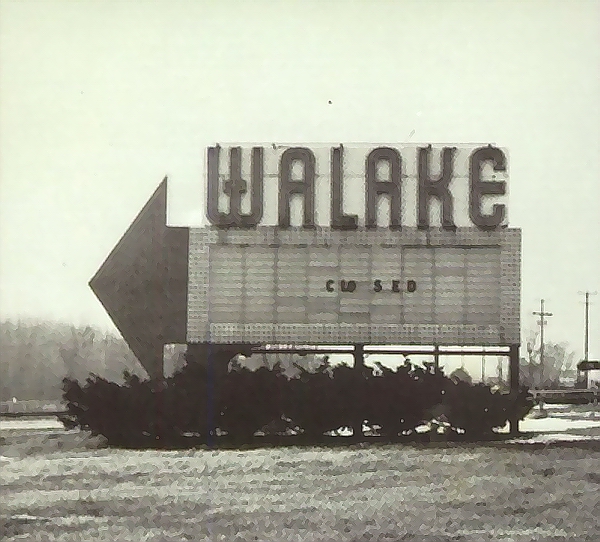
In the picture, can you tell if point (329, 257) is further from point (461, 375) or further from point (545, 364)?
point (545, 364)

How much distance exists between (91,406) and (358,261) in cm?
124

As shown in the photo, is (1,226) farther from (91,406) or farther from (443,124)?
(443,124)

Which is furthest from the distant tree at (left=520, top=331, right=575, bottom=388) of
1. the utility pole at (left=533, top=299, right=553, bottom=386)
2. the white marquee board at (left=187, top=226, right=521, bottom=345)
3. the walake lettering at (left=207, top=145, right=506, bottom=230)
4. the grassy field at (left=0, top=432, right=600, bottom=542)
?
the walake lettering at (left=207, top=145, right=506, bottom=230)

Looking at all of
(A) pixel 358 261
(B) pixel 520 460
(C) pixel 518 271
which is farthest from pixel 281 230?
(B) pixel 520 460

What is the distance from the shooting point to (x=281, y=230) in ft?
10.4

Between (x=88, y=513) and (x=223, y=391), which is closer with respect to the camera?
(x=88, y=513)

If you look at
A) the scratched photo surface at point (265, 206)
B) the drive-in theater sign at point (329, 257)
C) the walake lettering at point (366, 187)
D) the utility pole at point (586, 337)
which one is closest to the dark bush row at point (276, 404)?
the scratched photo surface at point (265, 206)

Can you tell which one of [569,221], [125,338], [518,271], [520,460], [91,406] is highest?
[569,221]

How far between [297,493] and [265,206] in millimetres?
1142

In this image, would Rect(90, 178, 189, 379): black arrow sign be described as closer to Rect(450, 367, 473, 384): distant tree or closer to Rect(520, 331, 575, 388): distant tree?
Rect(450, 367, 473, 384): distant tree

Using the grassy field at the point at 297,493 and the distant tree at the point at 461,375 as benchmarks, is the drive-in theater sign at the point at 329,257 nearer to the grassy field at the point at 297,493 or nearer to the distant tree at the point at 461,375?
the distant tree at the point at 461,375

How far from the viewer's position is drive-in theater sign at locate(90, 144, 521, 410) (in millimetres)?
3088

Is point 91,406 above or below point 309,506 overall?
above

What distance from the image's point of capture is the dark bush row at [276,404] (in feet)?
10.3
